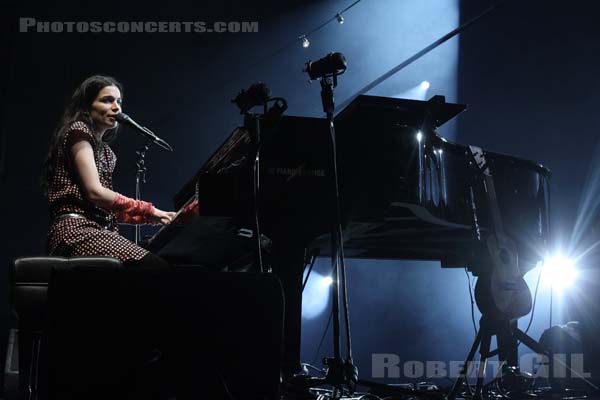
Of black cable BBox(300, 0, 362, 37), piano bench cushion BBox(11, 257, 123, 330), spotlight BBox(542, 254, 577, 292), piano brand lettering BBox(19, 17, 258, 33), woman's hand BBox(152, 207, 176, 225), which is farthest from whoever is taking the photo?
black cable BBox(300, 0, 362, 37)

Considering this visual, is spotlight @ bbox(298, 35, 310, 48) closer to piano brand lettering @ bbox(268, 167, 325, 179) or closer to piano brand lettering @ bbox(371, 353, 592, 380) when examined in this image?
piano brand lettering @ bbox(371, 353, 592, 380)

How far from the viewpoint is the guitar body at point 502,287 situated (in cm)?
296

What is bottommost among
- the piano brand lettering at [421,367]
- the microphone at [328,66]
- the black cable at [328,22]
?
the piano brand lettering at [421,367]

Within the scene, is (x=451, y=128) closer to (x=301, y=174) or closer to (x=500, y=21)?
(x=500, y=21)

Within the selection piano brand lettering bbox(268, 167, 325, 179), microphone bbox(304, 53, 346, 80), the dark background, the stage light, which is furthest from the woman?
the stage light

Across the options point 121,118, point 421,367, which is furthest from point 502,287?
point 421,367

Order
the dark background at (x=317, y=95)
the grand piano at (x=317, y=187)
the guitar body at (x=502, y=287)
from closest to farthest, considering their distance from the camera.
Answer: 1. the grand piano at (x=317, y=187)
2. the guitar body at (x=502, y=287)
3. the dark background at (x=317, y=95)

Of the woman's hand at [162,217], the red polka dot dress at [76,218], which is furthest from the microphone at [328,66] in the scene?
the red polka dot dress at [76,218]

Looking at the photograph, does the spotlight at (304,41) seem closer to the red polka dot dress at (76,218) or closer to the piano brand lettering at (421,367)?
the piano brand lettering at (421,367)

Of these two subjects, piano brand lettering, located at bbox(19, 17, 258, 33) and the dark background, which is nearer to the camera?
the dark background

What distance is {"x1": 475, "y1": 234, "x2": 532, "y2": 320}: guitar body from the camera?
2.96 meters

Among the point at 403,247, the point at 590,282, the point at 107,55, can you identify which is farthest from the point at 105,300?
the point at 590,282

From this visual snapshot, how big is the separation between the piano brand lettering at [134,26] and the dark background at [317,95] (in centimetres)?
5

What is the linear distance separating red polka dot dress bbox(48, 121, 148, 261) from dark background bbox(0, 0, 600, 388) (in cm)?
221
